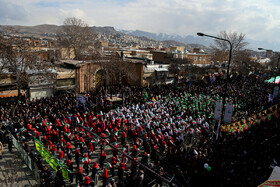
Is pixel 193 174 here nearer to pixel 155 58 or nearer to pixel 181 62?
pixel 181 62

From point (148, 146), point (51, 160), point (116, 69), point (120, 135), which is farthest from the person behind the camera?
point (116, 69)

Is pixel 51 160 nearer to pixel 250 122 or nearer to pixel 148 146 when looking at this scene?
pixel 148 146

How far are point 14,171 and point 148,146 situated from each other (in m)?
7.19

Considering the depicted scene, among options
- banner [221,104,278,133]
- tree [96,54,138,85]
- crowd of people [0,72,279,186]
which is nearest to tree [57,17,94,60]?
tree [96,54,138,85]

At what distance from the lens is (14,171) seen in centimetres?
1059

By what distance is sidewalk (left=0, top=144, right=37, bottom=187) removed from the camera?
10102 millimetres

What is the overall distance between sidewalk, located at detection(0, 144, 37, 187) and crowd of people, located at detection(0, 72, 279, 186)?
114cm

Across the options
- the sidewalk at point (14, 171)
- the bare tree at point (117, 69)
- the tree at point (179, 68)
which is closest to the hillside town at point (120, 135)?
the sidewalk at point (14, 171)

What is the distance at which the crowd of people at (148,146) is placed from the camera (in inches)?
377

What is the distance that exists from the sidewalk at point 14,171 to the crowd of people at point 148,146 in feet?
3.74

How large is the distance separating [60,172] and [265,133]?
12635mm

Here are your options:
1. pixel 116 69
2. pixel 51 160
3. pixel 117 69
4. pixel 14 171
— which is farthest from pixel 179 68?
pixel 14 171

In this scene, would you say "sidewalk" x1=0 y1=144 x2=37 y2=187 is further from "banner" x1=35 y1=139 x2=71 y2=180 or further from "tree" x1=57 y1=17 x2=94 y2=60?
"tree" x1=57 y1=17 x2=94 y2=60

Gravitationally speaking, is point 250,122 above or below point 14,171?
above
